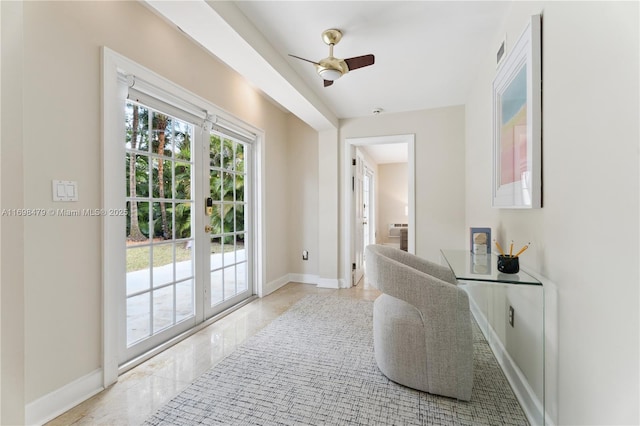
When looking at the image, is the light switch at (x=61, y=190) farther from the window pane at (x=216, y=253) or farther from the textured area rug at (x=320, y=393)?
the window pane at (x=216, y=253)

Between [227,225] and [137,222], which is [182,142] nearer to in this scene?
[137,222]

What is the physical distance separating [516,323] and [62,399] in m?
2.67

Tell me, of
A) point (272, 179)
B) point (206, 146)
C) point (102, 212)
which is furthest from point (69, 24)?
point (272, 179)

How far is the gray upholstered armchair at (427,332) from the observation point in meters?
1.65

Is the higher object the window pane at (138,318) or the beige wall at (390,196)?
the beige wall at (390,196)

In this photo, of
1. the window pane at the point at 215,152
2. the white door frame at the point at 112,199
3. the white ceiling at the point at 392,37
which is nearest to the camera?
the white door frame at the point at 112,199

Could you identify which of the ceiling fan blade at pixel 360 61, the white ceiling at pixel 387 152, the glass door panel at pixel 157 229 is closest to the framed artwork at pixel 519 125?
the ceiling fan blade at pixel 360 61

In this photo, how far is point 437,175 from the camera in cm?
379

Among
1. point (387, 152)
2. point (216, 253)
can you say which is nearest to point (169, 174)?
point (216, 253)

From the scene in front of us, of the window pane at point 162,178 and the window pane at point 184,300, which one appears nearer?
the window pane at point 162,178

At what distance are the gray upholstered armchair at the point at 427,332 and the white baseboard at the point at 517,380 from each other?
281 millimetres

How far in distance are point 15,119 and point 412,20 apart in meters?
2.29

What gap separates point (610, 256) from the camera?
949mm

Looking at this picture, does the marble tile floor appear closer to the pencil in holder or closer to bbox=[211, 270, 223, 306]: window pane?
bbox=[211, 270, 223, 306]: window pane
